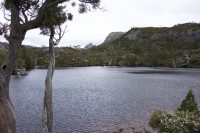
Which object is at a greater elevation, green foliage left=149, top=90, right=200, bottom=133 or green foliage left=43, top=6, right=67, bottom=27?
green foliage left=43, top=6, right=67, bottom=27

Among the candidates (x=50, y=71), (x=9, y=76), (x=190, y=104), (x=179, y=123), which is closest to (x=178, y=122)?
(x=179, y=123)

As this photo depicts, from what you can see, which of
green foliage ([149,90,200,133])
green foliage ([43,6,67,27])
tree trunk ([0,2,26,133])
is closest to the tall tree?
green foliage ([43,6,67,27])

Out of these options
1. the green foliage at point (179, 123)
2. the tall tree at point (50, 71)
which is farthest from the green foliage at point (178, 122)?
the tall tree at point (50, 71)

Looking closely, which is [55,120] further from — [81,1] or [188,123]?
[81,1]

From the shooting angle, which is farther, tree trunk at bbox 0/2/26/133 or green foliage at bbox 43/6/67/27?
green foliage at bbox 43/6/67/27

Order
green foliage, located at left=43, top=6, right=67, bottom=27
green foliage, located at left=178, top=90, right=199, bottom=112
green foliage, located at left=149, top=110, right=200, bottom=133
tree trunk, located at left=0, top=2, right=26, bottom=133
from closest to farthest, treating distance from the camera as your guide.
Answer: tree trunk, located at left=0, top=2, right=26, bottom=133, green foliage, located at left=43, top=6, right=67, bottom=27, green foliage, located at left=149, top=110, right=200, bottom=133, green foliage, located at left=178, top=90, right=199, bottom=112

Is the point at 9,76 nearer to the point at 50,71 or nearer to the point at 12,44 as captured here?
the point at 12,44

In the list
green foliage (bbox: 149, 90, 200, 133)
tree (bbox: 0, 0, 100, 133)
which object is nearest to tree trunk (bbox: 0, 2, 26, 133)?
tree (bbox: 0, 0, 100, 133)

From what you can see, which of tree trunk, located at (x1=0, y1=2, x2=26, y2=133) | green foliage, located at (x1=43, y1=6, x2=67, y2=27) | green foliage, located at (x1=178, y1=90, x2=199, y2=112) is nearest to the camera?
tree trunk, located at (x1=0, y1=2, x2=26, y2=133)

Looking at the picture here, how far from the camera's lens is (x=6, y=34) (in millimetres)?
13023

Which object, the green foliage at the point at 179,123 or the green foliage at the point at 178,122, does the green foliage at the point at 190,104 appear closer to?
the green foliage at the point at 178,122

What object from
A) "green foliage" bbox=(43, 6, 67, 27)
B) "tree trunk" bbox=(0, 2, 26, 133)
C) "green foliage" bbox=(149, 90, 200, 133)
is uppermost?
"green foliage" bbox=(43, 6, 67, 27)

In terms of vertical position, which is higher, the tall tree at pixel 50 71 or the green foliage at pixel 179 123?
the tall tree at pixel 50 71

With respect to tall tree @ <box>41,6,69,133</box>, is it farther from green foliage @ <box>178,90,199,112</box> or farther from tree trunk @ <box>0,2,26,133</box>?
green foliage @ <box>178,90,199,112</box>
